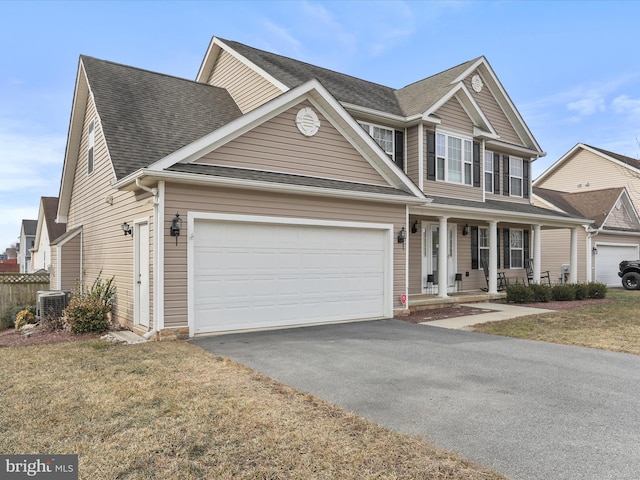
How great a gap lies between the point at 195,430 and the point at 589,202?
25.7 meters

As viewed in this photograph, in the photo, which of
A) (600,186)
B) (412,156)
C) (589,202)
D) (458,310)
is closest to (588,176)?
(600,186)

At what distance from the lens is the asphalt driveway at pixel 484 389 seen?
3502 millimetres

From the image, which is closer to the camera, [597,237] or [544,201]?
[544,201]

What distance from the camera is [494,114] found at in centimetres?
1659

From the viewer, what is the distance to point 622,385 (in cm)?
538

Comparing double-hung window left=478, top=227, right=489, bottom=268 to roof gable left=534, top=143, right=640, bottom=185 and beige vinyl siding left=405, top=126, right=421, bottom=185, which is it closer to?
beige vinyl siding left=405, top=126, right=421, bottom=185

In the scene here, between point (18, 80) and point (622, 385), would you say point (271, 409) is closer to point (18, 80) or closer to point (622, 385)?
point (622, 385)

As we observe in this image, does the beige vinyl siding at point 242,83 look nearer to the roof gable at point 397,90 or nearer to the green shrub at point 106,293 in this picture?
the roof gable at point 397,90

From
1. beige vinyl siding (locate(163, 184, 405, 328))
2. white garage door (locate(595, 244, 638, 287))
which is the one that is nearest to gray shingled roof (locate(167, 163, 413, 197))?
beige vinyl siding (locate(163, 184, 405, 328))

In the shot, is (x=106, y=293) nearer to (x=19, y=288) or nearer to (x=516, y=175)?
(x=19, y=288)

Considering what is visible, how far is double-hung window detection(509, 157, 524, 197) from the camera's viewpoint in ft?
56.6

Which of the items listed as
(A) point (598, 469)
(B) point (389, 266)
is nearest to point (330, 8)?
(B) point (389, 266)

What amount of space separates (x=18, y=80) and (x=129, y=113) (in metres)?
8.16

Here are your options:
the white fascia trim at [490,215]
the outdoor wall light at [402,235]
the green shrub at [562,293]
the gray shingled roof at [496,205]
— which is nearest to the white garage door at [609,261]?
the white fascia trim at [490,215]
